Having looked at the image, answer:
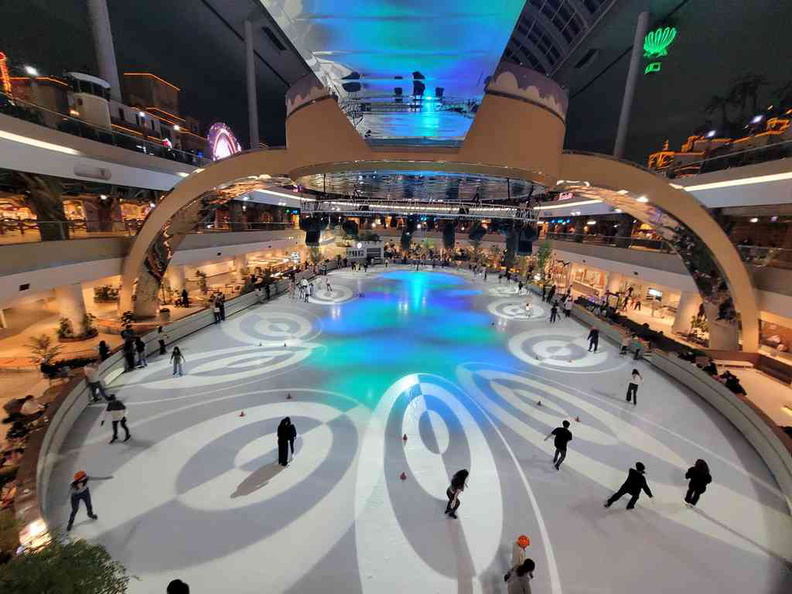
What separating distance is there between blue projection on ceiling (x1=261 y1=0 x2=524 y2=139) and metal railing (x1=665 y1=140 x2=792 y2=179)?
1452cm

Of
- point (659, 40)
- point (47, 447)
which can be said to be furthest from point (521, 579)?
point (659, 40)

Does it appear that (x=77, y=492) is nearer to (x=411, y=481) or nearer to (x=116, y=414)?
(x=116, y=414)

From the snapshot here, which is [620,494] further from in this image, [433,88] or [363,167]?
[363,167]

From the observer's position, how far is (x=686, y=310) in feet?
56.6

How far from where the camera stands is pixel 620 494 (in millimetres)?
5516

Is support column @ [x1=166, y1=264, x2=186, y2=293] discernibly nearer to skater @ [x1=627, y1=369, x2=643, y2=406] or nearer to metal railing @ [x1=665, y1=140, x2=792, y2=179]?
skater @ [x1=627, y1=369, x2=643, y2=406]

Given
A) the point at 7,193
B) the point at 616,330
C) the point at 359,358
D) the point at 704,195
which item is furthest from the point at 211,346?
the point at 704,195

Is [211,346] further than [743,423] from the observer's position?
Yes

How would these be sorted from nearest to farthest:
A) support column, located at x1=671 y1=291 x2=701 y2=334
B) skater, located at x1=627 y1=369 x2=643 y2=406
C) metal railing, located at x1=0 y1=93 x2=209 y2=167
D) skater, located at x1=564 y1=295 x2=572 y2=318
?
1. skater, located at x1=627 y1=369 x2=643 y2=406
2. metal railing, located at x1=0 y1=93 x2=209 y2=167
3. support column, located at x1=671 y1=291 x2=701 y2=334
4. skater, located at x1=564 y1=295 x2=572 y2=318

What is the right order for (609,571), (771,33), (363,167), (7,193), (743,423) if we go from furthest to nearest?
(771,33) → (7,193) → (743,423) → (363,167) → (609,571)

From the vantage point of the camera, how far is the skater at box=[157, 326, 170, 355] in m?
11.2

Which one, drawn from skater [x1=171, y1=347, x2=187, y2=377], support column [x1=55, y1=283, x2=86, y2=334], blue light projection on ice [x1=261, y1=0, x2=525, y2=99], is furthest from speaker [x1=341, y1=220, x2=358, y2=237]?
blue light projection on ice [x1=261, y1=0, x2=525, y2=99]

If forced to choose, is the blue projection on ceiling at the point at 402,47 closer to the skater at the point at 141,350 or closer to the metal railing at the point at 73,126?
the skater at the point at 141,350

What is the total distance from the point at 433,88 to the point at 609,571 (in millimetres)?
6489
